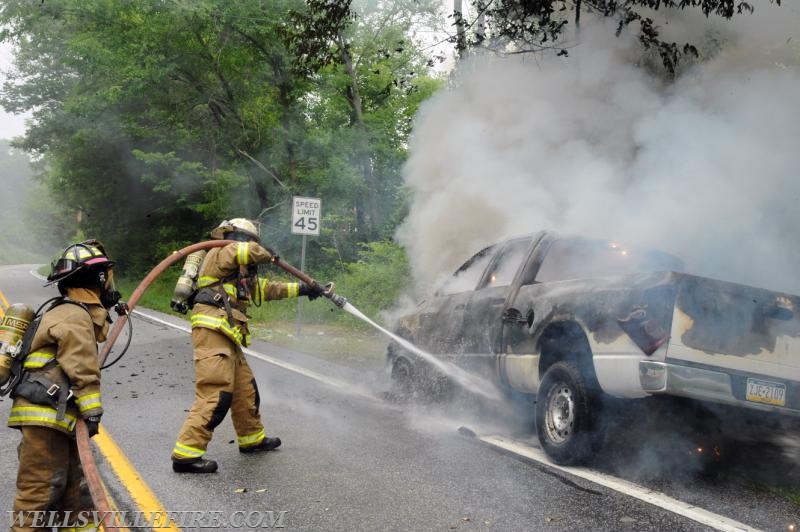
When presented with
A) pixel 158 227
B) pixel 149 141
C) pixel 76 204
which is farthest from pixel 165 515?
pixel 76 204

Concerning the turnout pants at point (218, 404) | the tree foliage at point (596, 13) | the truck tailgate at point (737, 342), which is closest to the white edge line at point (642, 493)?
the truck tailgate at point (737, 342)

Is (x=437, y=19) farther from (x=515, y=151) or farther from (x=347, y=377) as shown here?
(x=347, y=377)

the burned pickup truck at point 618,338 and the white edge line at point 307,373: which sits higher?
the burned pickup truck at point 618,338

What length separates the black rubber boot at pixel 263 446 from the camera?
16.6ft

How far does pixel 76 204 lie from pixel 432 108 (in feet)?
89.5

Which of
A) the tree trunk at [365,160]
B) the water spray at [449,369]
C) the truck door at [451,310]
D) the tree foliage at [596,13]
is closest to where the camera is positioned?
the water spray at [449,369]

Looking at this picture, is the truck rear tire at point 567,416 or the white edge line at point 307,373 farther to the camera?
the white edge line at point 307,373

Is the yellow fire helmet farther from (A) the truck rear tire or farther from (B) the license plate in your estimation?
(B) the license plate

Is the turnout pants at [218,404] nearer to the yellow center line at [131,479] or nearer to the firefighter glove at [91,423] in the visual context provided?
the yellow center line at [131,479]

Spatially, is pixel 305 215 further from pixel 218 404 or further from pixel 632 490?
pixel 632 490

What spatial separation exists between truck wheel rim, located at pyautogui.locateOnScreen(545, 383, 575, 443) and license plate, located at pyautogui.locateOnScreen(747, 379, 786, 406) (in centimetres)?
106

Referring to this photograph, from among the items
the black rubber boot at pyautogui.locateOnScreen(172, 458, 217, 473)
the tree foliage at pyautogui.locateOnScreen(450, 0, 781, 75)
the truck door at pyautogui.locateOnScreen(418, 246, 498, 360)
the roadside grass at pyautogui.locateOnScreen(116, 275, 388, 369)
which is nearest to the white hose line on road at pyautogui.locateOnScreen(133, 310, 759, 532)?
the truck door at pyautogui.locateOnScreen(418, 246, 498, 360)

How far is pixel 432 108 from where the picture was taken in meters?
11.3

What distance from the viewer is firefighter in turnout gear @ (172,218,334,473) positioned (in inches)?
186
